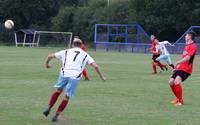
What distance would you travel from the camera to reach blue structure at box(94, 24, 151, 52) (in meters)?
61.2

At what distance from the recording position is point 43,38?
7969 centimetres

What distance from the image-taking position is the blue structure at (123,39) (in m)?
61.2

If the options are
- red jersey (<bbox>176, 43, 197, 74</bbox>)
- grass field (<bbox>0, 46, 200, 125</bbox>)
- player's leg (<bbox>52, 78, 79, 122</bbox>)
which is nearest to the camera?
player's leg (<bbox>52, 78, 79, 122</bbox>)

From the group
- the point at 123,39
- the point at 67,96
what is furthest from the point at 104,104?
the point at 123,39

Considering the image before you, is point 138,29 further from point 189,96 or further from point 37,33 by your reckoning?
point 189,96

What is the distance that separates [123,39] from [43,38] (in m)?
18.8

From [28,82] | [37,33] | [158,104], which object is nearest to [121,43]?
[37,33]

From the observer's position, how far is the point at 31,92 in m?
17.4

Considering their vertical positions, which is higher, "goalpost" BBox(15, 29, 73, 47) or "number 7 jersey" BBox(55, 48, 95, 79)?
"number 7 jersey" BBox(55, 48, 95, 79)

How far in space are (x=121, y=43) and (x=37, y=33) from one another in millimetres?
20661

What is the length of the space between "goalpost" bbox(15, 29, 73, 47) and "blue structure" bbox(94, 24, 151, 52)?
1191 centimetres

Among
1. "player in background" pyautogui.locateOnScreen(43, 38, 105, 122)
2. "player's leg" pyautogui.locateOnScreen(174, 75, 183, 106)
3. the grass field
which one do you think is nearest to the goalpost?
the grass field

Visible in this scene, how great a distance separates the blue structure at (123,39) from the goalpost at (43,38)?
39.1 feet

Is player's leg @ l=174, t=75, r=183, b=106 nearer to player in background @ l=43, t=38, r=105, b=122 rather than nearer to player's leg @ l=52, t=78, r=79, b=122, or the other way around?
player in background @ l=43, t=38, r=105, b=122
